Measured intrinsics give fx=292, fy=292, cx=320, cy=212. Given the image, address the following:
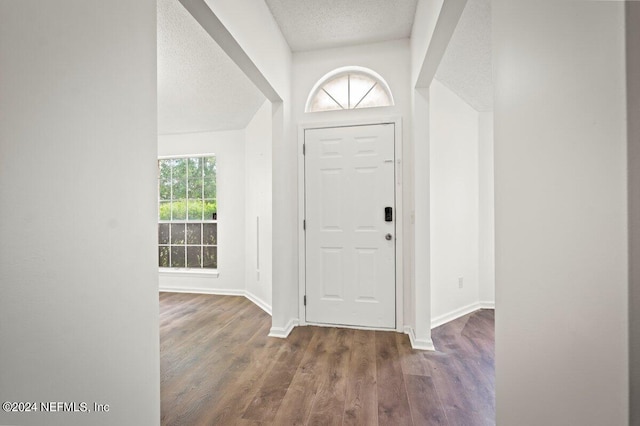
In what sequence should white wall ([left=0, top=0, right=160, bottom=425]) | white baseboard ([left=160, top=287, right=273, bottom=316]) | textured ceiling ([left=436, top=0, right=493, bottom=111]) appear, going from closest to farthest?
1. white wall ([left=0, top=0, right=160, bottom=425])
2. textured ceiling ([left=436, top=0, right=493, bottom=111])
3. white baseboard ([left=160, top=287, right=273, bottom=316])

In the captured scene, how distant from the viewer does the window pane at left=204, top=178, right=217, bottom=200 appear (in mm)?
4363

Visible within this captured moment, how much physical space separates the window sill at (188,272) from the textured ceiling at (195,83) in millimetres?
2065

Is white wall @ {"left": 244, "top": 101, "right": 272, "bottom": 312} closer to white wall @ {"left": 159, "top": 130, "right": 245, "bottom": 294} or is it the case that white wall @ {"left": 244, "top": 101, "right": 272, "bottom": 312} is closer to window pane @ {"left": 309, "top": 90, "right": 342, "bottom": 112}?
white wall @ {"left": 159, "top": 130, "right": 245, "bottom": 294}

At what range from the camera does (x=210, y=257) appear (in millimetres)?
4402

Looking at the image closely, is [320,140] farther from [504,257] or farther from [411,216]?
[504,257]

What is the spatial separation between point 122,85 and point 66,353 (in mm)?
830

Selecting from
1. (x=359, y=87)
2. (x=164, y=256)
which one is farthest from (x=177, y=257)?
(x=359, y=87)

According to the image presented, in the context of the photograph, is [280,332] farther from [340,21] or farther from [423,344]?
[340,21]

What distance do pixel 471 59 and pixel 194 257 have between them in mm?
4270

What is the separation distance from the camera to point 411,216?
8.79 ft

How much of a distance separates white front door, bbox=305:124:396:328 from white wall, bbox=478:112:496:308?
4.55 feet

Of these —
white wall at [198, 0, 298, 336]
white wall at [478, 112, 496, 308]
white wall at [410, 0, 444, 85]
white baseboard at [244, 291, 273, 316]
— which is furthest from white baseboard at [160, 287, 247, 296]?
white wall at [410, 0, 444, 85]

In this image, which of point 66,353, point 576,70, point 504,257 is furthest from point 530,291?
point 66,353

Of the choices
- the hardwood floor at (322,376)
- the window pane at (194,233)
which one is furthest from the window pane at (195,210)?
the hardwood floor at (322,376)
